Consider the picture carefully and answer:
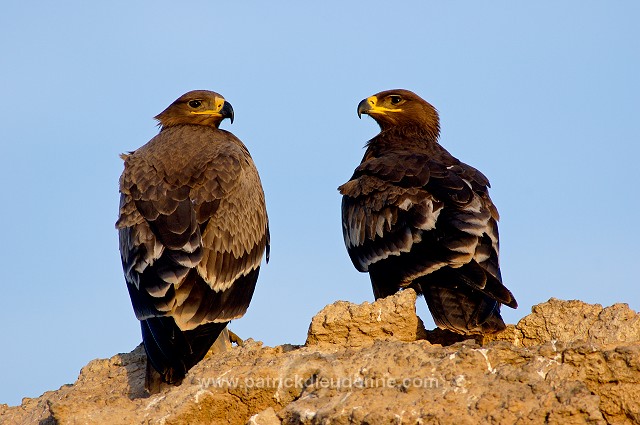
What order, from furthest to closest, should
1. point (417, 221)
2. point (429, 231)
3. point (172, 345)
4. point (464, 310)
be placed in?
point (417, 221), point (429, 231), point (464, 310), point (172, 345)

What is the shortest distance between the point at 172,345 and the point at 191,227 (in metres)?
1.33

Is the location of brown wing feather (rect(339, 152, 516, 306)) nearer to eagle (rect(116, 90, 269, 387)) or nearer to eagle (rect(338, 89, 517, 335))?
eagle (rect(338, 89, 517, 335))

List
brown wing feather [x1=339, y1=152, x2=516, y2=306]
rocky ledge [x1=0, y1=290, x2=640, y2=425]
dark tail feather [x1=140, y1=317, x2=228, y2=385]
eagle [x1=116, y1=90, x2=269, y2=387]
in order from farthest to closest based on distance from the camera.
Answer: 1. brown wing feather [x1=339, y1=152, x2=516, y2=306]
2. eagle [x1=116, y1=90, x2=269, y2=387]
3. dark tail feather [x1=140, y1=317, x2=228, y2=385]
4. rocky ledge [x1=0, y1=290, x2=640, y2=425]

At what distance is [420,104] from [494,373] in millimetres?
7721

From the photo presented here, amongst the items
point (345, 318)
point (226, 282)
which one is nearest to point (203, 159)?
point (226, 282)

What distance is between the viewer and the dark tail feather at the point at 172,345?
9117 millimetres

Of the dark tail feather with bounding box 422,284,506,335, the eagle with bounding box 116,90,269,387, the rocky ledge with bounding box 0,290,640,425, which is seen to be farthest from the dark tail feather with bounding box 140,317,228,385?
the dark tail feather with bounding box 422,284,506,335

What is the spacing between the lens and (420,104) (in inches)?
550

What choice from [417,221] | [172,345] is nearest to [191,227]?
[172,345]

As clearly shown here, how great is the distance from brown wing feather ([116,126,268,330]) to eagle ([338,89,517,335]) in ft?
3.77

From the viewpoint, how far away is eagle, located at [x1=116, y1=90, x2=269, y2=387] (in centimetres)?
947

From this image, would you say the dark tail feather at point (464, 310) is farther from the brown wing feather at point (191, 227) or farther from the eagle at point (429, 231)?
the brown wing feather at point (191, 227)

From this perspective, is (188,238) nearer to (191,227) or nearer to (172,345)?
(191,227)

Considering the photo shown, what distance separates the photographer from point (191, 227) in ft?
33.3
